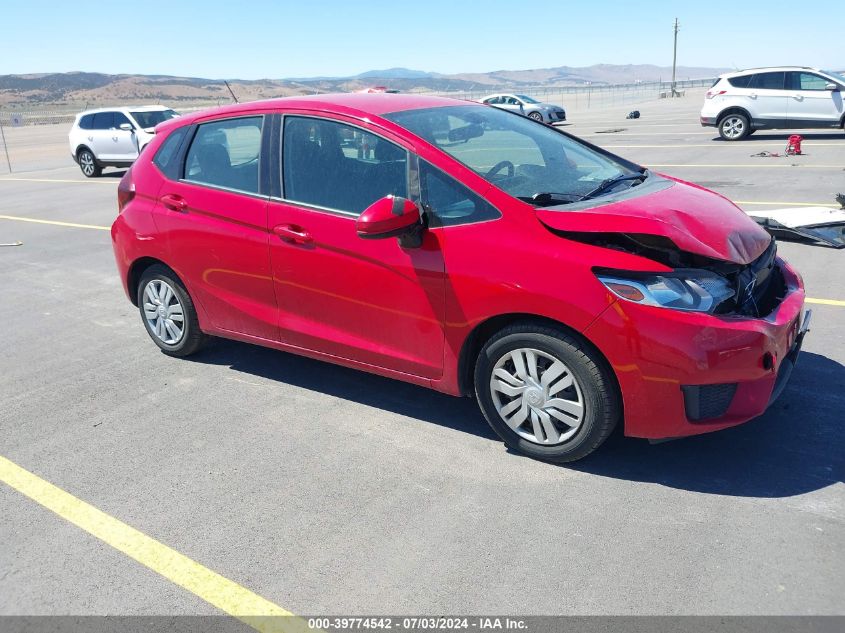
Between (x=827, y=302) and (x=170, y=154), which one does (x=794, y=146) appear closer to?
(x=827, y=302)

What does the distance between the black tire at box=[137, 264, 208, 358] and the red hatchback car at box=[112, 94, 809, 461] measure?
9 centimetres

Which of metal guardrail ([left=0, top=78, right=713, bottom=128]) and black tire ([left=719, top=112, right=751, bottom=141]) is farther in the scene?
metal guardrail ([left=0, top=78, right=713, bottom=128])

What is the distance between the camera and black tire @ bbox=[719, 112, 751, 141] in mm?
18672

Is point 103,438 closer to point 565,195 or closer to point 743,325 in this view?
point 565,195

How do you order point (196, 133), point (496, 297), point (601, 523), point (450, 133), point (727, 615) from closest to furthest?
point (727, 615) < point (601, 523) < point (496, 297) < point (450, 133) < point (196, 133)

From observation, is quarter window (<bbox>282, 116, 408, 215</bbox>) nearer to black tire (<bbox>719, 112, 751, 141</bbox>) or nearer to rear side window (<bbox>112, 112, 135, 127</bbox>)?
rear side window (<bbox>112, 112, 135, 127</bbox>)

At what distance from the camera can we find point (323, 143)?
4.22 m

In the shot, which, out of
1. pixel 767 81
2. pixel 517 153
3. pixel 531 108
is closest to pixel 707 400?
pixel 517 153

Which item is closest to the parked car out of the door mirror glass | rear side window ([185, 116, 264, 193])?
rear side window ([185, 116, 264, 193])

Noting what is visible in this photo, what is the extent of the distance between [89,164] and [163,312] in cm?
1581

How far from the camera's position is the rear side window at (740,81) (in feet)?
61.7

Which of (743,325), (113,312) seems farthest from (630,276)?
(113,312)

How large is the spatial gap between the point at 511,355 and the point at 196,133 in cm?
264

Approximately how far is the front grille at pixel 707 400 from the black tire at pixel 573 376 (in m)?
0.30
